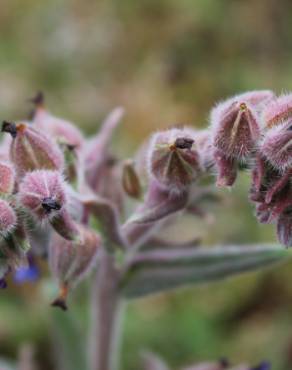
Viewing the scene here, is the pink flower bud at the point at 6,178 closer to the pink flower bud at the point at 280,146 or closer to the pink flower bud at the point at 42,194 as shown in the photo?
the pink flower bud at the point at 42,194

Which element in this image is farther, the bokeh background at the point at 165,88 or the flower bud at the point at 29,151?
the bokeh background at the point at 165,88

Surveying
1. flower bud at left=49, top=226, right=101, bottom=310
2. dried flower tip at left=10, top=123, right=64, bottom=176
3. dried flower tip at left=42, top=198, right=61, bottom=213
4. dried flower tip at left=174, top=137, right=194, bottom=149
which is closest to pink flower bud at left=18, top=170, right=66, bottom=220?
dried flower tip at left=42, top=198, right=61, bottom=213

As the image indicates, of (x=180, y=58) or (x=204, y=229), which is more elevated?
(x=180, y=58)

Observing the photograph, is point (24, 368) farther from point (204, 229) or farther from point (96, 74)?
point (96, 74)

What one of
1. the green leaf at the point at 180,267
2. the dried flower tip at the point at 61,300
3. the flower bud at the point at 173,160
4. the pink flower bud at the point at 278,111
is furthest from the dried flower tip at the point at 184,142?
the green leaf at the point at 180,267

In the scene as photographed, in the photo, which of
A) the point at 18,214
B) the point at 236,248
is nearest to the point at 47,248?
the point at 18,214

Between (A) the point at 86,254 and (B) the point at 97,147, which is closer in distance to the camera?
(A) the point at 86,254
